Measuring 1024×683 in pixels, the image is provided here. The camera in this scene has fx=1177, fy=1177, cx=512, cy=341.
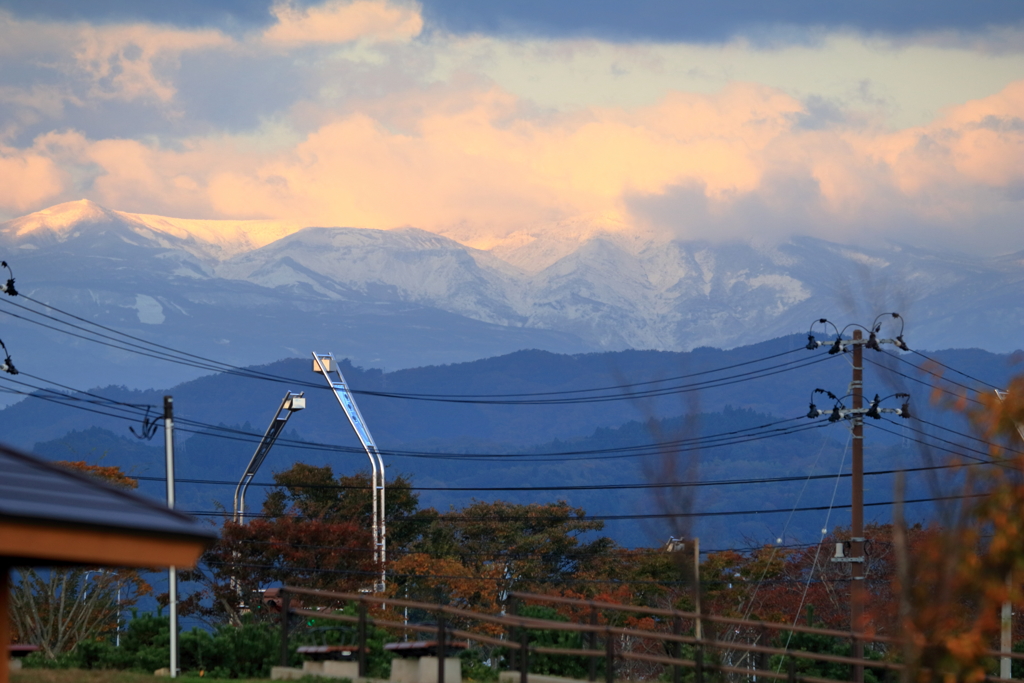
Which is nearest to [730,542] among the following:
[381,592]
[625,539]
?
[625,539]

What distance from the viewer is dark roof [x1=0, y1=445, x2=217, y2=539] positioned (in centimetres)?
481

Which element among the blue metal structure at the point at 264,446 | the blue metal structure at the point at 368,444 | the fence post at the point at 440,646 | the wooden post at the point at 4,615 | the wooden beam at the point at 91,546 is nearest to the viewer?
the wooden beam at the point at 91,546

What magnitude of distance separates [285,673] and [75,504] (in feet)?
43.6

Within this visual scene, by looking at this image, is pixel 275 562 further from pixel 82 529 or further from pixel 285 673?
pixel 82 529

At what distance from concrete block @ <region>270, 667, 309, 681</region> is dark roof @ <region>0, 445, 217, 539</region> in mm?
12152

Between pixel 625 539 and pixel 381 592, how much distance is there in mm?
159438

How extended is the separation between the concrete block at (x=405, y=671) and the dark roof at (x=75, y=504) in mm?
12009

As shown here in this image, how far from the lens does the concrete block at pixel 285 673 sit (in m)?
17.5

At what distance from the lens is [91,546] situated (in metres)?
4.94

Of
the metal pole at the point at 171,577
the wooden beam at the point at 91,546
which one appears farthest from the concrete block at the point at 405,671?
the wooden beam at the point at 91,546

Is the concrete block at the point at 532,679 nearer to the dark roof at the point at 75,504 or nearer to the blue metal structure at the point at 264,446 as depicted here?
the dark roof at the point at 75,504

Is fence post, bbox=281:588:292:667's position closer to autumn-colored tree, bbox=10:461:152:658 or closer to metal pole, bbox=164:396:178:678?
metal pole, bbox=164:396:178:678

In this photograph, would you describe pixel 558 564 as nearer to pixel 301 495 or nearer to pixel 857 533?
pixel 301 495

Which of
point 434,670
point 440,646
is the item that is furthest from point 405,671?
point 440,646
